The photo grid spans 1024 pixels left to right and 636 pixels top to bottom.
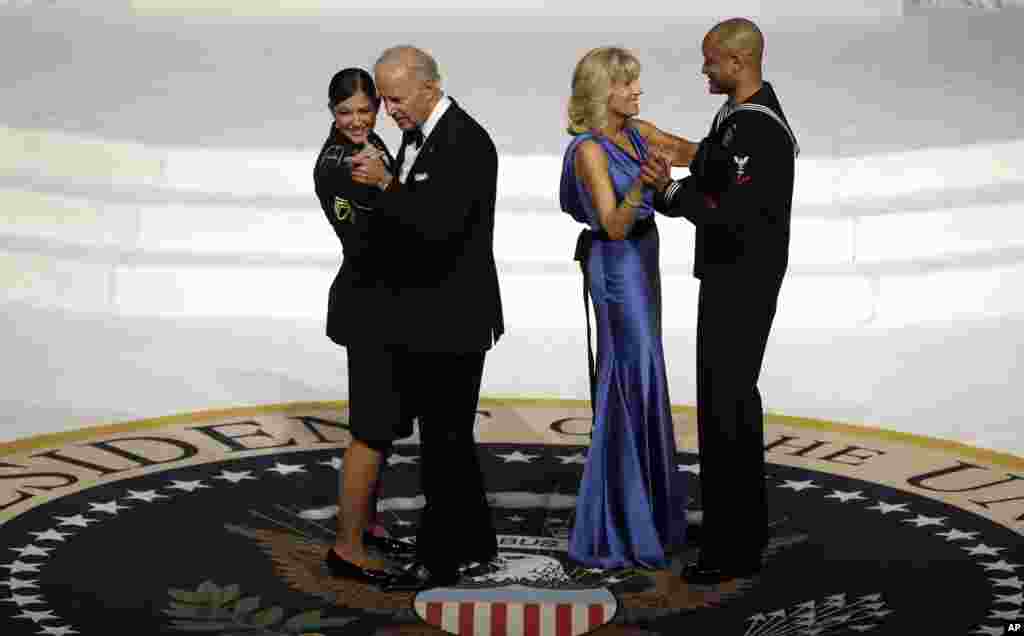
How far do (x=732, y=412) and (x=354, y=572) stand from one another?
113 centimetres

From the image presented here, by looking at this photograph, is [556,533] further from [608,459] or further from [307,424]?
[307,424]

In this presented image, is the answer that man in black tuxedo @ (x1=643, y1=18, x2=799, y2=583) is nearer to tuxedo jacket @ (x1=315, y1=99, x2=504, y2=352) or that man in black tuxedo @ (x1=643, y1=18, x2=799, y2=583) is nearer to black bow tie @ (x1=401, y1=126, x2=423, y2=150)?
tuxedo jacket @ (x1=315, y1=99, x2=504, y2=352)

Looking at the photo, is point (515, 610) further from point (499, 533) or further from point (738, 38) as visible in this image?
point (738, 38)

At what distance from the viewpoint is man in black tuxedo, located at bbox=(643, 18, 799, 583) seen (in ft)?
17.5

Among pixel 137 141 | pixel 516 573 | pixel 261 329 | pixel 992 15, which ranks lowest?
pixel 516 573

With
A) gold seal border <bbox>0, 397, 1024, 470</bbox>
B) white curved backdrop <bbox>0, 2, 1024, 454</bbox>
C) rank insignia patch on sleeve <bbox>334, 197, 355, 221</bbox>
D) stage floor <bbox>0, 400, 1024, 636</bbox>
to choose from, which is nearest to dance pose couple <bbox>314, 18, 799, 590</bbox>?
rank insignia patch on sleeve <bbox>334, 197, 355, 221</bbox>

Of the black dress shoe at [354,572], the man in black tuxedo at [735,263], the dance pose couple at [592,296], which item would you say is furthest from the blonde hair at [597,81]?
the black dress shoe at [354,572]

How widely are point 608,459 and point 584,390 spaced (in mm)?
2280

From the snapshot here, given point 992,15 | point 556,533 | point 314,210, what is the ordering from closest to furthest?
point 556,533
point 314,210
point 992,15

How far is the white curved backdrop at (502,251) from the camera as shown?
8047 millimetres

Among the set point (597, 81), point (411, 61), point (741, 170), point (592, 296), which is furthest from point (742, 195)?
point (411, 61)

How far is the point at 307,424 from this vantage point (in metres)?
7.33

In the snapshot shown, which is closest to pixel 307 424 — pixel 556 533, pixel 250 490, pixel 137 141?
pixel 250 490

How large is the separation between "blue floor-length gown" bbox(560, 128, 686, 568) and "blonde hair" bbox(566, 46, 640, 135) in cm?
11
